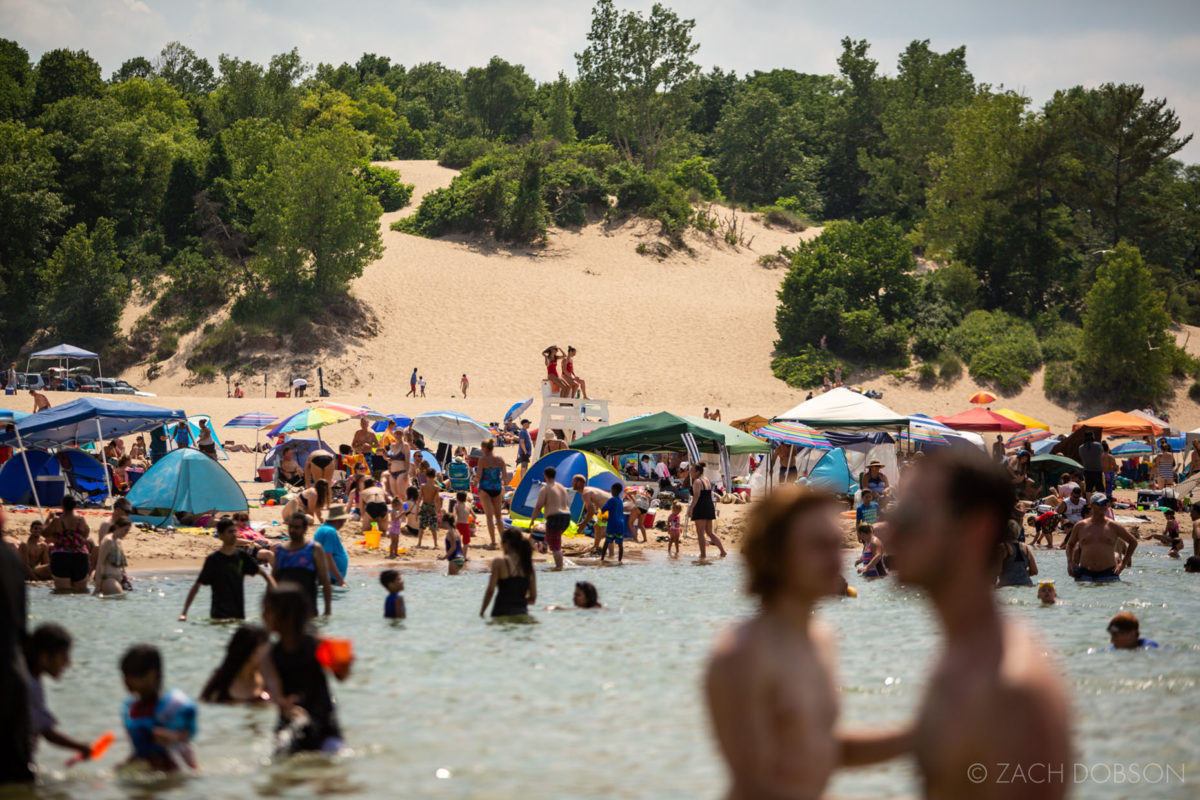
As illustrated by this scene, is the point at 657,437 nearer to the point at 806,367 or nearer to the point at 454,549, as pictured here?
the point at 454,549

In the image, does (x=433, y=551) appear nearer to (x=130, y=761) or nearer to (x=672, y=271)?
(x=130, y=761)

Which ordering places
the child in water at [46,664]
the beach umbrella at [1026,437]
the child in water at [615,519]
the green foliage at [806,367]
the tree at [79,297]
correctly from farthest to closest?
the tree at [79,297] → the green foliage at [806,367] → the beach umbrella at [1026,437] → the child in water at [615,519] → the child in water at [46,664]

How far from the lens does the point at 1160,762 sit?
644 cm

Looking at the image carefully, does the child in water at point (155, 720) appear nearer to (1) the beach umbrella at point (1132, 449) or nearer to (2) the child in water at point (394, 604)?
(2) the child in water at point (394, 604)

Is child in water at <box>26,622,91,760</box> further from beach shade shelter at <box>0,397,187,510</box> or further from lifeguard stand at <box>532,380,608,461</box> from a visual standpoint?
lifeguard stand at <box>532,380,608,461</box>

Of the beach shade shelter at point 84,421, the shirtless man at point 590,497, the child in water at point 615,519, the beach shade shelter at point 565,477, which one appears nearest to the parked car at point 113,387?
the beach shade shelter at point 84,421

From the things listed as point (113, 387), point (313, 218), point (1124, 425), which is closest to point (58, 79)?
point (313, 218)

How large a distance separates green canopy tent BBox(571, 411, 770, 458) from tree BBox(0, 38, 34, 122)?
45.4 metres

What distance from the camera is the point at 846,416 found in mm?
21156

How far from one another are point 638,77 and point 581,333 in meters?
26.8

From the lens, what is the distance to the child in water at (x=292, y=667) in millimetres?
5547

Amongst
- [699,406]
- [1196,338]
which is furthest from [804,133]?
[699,406]

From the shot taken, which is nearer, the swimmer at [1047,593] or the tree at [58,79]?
the swimmer at [1047,593]

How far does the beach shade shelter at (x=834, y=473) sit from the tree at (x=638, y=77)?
50364 millimetres
